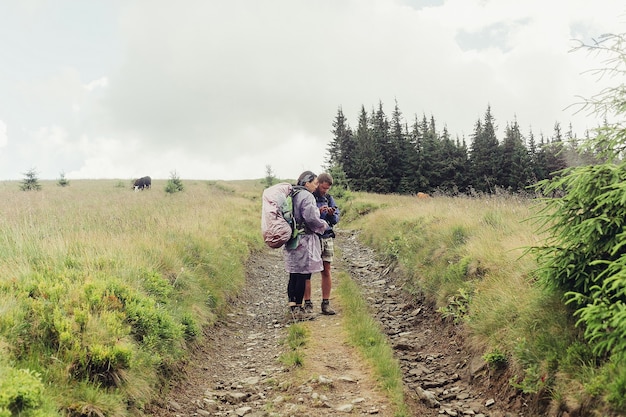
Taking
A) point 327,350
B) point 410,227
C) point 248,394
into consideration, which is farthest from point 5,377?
point 410,227

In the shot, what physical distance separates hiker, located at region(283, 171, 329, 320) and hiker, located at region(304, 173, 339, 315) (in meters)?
0.14

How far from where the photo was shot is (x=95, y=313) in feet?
15.1

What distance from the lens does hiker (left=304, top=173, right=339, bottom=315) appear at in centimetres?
766

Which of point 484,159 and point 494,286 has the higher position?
point 484,159

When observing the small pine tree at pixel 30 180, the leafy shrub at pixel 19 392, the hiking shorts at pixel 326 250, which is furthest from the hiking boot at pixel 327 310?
the small pine tree at pixel 30 180

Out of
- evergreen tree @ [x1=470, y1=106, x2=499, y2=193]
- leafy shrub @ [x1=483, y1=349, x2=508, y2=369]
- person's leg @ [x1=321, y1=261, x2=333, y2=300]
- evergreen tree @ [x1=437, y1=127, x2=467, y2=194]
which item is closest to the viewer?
leafy shrub @ [x1=483, y1=349, x2=508, y2=369]

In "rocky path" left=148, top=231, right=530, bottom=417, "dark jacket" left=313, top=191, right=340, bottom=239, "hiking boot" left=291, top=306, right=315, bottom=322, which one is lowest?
"rocky path" left=148, top=231, right=530, bottom=417

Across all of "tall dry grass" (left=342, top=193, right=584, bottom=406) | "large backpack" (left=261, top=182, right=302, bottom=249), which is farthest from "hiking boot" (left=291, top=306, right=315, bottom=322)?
"tall dry grass" (left=342, top=193, right=584, bottom=406)

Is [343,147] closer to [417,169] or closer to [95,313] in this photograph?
Answer: [417,169]

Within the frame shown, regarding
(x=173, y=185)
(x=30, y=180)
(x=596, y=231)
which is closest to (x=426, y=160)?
(x=173, y=185)

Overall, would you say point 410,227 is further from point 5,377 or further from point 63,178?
point 63,178

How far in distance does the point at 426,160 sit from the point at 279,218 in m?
41.3

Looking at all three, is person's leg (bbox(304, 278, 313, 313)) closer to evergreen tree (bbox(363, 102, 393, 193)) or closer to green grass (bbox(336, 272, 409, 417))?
green grass (bbox(336, 272, 409, 417))

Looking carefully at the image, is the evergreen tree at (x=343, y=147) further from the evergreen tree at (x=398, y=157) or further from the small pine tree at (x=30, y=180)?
the small pine tree at (x=30, y=180)
